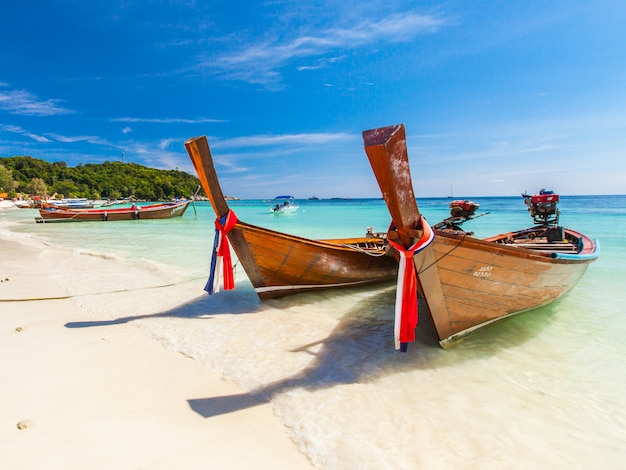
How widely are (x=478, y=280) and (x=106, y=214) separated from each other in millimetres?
34445

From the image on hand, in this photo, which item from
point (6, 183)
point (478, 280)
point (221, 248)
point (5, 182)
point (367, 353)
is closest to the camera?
point (478, 280)

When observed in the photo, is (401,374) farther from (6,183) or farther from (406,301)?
(6,183)

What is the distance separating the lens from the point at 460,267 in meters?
4.00

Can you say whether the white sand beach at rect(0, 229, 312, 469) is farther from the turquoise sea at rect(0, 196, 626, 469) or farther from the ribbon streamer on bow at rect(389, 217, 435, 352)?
the ribbon streamer on bow at rect(389, 217, 435, 352)

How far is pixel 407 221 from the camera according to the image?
3.47m

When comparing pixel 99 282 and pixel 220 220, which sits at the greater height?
Result: pixel 220 220

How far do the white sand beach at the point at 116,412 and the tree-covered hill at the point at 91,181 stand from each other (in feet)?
285

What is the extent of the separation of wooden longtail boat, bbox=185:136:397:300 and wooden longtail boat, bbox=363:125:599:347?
1.75m

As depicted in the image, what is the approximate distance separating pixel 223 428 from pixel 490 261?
140 inches

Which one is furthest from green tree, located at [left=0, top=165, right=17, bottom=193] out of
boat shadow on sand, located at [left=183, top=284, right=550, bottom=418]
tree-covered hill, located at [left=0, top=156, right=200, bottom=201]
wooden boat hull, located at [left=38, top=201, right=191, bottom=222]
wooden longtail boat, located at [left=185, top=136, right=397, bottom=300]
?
boat shadow on sand, located at [left=183, top=284, right=550, bottom=418]

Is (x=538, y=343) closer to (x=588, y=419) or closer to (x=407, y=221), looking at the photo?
(x=588, y=419)

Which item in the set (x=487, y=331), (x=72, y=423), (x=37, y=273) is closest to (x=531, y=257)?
(x=487, y=331)

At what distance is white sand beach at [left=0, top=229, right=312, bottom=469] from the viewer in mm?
2480

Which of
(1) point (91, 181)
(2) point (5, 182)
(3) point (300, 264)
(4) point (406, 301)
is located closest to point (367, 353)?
(4) point (406, 301)
